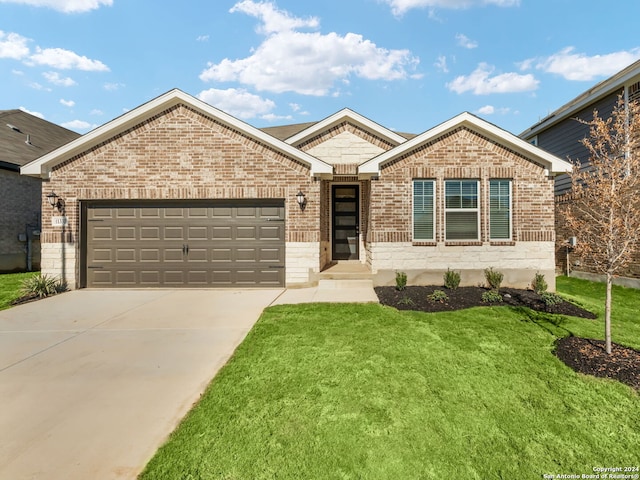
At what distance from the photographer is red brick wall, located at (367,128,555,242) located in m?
8.05

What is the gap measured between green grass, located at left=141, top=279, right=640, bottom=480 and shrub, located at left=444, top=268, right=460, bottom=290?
3.05 metres

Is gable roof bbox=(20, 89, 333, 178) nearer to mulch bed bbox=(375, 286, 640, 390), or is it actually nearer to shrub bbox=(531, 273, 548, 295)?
mulch bed bbox=(375, 286, 640, 390)

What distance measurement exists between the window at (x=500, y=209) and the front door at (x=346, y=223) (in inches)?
161

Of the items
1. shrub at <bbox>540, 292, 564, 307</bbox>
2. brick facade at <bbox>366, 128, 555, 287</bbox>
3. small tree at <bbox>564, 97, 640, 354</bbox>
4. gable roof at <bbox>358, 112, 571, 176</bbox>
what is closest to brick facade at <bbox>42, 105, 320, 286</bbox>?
gable roof at <bbox>358, 112, 571, 176</bbox>

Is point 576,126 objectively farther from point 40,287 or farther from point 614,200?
point 40,287

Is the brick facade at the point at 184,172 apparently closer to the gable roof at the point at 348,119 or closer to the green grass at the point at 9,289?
the green grass at the point at 9,289

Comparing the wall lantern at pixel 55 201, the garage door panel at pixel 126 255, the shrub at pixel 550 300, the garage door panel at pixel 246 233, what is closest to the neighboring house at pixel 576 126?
the shrub at pixel 550 300

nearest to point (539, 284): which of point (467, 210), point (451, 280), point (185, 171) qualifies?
point (451, 280)

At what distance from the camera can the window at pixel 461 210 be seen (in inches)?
323

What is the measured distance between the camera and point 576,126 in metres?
11.3

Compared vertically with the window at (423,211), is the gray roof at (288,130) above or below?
above

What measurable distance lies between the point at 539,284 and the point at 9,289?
14866 millimetres

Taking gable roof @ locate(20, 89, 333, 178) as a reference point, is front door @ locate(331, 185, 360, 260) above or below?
below

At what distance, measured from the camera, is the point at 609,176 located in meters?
3.87
